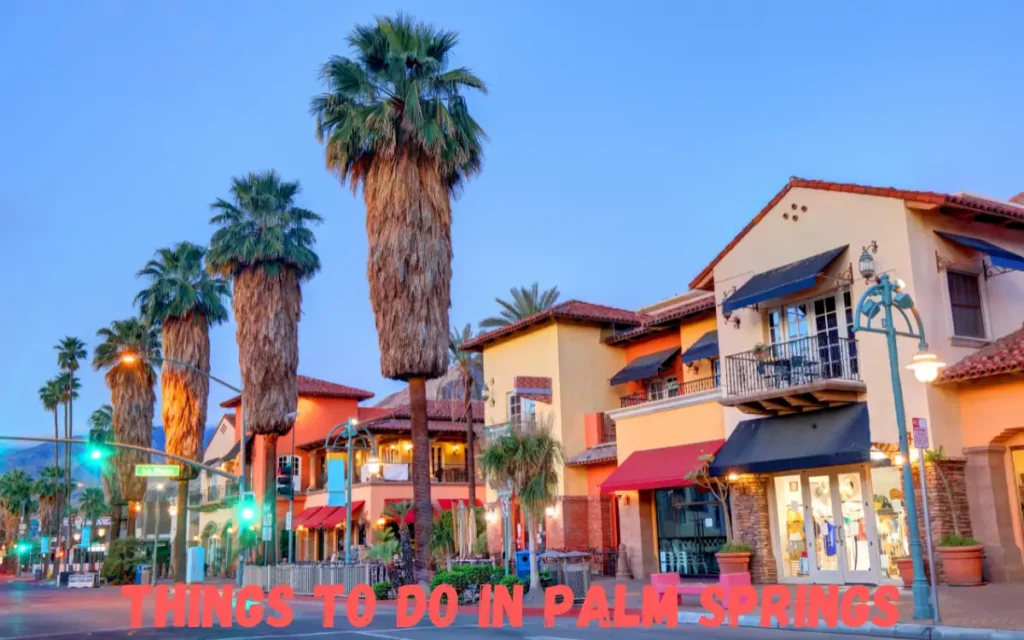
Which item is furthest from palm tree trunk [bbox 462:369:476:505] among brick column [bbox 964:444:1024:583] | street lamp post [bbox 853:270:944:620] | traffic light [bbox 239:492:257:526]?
street lamp post [bbox 853:270:944:620]

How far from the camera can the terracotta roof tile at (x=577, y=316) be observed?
3456 cm

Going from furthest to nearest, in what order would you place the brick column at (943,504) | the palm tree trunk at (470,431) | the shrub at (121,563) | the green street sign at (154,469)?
the shrub at (121,563) → the palm tree trunk at (470,431) → the green street sign at (154,469) → the brick column at (943,504)

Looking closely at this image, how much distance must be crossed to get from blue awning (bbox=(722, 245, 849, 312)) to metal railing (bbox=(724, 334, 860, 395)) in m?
1.26

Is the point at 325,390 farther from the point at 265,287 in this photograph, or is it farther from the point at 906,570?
the point at 906,570

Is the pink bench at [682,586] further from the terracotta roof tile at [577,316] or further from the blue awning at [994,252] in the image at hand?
the terracotta roof tile at [577,316]

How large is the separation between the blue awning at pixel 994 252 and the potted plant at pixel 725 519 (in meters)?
7.95

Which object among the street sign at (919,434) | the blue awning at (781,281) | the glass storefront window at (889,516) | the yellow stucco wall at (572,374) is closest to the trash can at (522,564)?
the yellow stucco wall at (572,374)

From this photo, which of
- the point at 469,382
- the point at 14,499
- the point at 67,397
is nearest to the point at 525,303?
the point at 469,382

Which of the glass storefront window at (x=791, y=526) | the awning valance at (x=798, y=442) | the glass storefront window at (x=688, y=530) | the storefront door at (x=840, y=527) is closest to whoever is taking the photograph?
the awning valance at (x=798, y=442)

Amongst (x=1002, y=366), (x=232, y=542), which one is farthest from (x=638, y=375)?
(x=232, y=542)

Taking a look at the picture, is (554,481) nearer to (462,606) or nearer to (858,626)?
(462,606)

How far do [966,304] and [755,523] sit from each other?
744 centimetres

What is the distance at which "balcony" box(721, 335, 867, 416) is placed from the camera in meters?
22.3

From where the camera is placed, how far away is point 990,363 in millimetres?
20234
